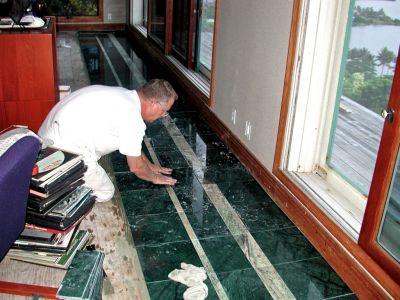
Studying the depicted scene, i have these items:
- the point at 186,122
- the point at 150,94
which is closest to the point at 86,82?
the point at 186,122

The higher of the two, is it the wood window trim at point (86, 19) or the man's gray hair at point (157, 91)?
the man's gray hair at point (157, 91)

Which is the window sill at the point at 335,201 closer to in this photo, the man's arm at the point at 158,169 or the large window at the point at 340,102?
the large window at the point at 340,102

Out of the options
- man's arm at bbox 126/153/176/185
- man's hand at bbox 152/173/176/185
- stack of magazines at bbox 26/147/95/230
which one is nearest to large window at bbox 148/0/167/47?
man's arm at bbox 126/153/176/185

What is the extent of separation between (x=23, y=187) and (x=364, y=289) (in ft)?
5.28

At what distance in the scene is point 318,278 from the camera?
2.53 metres

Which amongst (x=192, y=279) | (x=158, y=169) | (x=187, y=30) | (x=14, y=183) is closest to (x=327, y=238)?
(x=192, y=279)

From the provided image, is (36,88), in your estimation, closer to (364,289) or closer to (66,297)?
(66,297)

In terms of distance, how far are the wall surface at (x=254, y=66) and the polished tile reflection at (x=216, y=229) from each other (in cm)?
33

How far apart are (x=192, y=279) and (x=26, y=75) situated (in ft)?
6.25

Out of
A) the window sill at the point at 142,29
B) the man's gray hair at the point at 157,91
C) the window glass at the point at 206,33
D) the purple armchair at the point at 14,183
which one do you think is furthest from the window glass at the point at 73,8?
the purple armchair at the point at 14,183

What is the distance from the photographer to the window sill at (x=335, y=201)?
8.52 feet

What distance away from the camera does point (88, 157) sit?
9.50 feet

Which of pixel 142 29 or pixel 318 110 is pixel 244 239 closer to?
pixel 318 110

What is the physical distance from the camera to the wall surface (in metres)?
3.14
